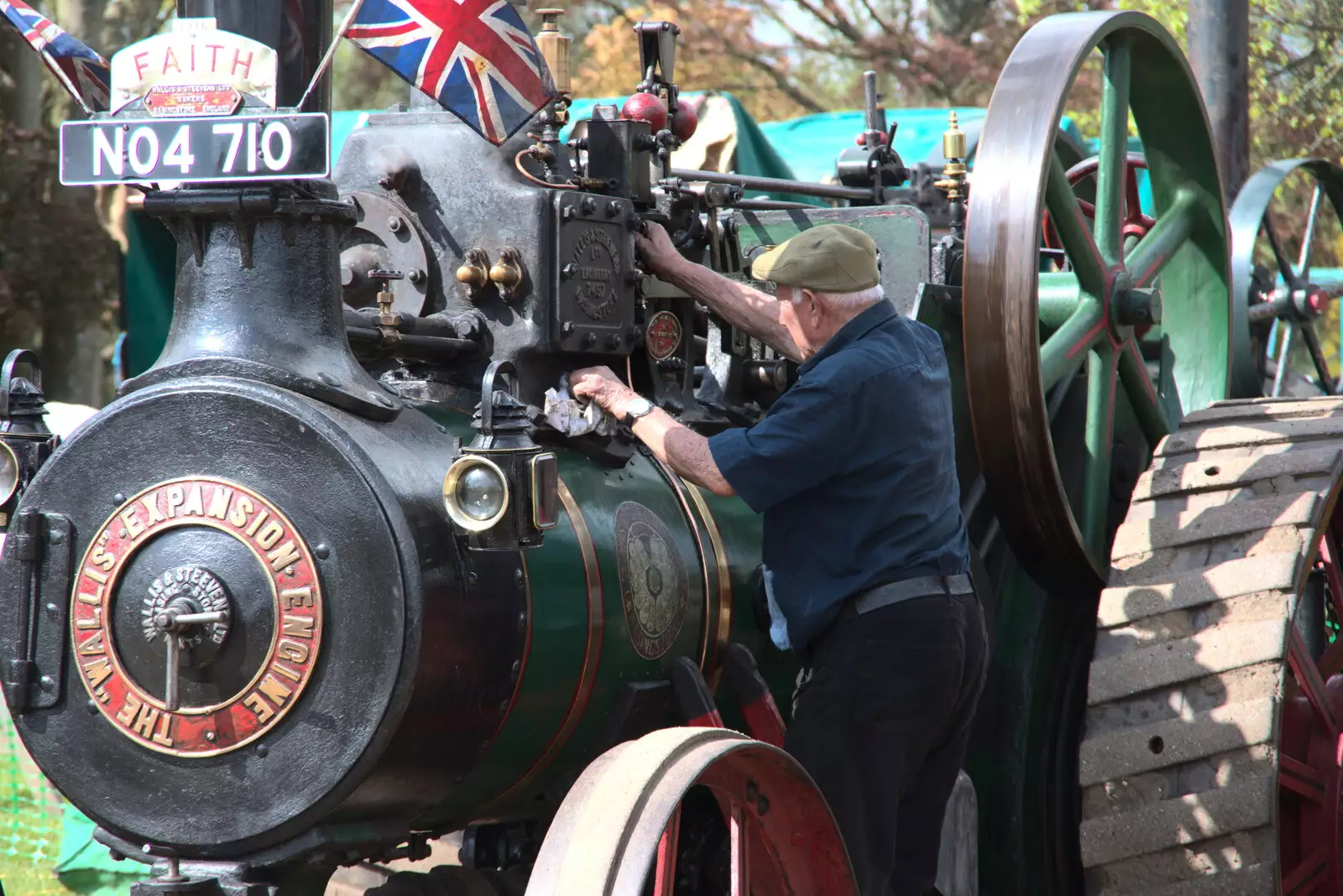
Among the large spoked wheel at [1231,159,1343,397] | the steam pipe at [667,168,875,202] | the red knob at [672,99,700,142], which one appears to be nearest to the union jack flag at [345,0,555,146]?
the red knob at [672,99,700,142]

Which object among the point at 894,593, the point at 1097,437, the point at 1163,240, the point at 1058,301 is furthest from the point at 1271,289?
the point at 894,593

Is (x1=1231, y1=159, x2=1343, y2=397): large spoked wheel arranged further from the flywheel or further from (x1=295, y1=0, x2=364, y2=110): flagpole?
(x1=295, y1=0, x2=364, y2=110): flagpole

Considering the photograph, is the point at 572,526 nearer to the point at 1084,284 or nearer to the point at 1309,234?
the point at 1084,284

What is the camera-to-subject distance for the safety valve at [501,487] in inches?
99.3

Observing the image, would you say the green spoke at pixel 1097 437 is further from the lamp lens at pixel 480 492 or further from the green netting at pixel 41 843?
the green netting at pixel 41 843

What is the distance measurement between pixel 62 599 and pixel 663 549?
1029mm

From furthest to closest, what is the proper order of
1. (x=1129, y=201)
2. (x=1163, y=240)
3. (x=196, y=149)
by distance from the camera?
(x=1129, y=201)
(x=1163, y=240)
(x=196, y=149)

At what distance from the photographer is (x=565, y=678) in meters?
2.87

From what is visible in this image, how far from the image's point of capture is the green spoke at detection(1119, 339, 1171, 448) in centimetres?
382

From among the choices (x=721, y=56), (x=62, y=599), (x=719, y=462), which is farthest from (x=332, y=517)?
(x=721, y=56)

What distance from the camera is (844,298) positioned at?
3.14 m

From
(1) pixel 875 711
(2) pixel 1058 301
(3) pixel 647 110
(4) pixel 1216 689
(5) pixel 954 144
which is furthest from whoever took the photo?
(5) pixel 954 144

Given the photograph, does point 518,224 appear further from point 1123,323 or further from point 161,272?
point 161,272

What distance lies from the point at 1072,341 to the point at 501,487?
1594mm
